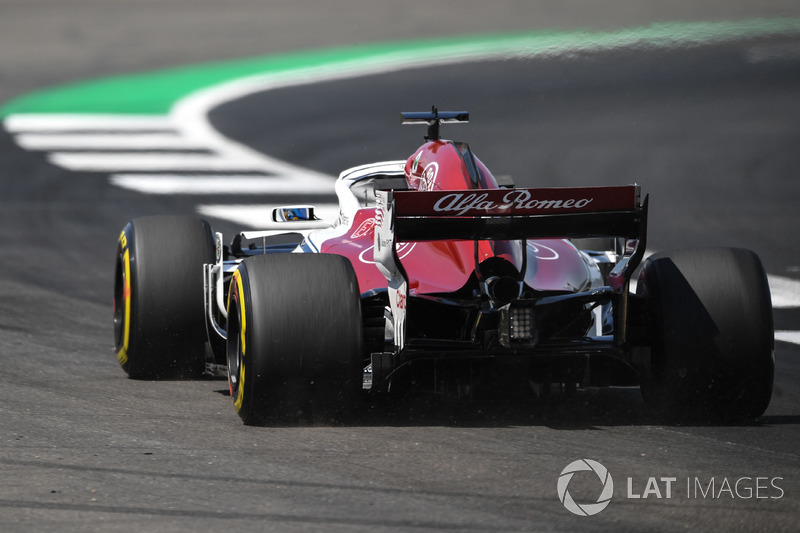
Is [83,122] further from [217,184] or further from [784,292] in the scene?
[784,292]

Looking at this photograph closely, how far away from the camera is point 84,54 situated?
29391 mm

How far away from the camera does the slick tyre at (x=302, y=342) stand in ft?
21.6

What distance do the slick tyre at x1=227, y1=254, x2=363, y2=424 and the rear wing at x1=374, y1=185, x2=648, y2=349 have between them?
0.31 metres

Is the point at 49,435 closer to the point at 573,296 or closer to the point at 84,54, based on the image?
the point at 573,296

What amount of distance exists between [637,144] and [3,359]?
40.5 ft

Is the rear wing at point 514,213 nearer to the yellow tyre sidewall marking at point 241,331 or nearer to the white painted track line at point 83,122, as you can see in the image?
the yellow tyre sidewall marking at point 241,331

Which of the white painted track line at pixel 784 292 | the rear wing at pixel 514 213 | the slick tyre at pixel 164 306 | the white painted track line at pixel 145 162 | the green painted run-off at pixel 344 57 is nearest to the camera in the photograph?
the rear wing at pixel 514 213

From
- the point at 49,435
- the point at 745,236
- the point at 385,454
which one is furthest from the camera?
the point at 745,236

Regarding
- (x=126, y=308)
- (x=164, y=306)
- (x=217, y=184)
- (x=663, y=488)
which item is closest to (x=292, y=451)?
(x=663, y=488)

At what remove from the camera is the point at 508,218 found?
6.80 m

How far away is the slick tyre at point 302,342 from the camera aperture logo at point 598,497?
126 cm

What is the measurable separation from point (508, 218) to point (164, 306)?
2619mm

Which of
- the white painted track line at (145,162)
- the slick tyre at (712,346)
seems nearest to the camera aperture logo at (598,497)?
the slick tyre at (712,346)

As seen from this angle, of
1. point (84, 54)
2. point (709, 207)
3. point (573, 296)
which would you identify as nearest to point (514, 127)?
point (709, 207)
